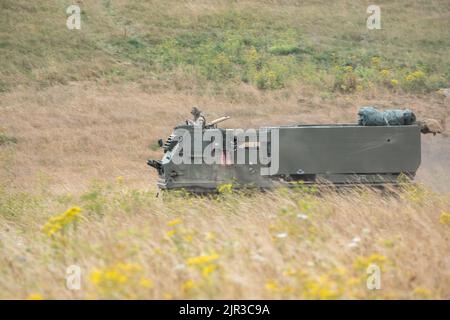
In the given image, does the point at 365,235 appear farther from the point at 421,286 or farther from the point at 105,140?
the point at 105,140

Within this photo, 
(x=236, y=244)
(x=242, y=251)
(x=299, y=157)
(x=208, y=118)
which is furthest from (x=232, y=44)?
(x=242, y=251)

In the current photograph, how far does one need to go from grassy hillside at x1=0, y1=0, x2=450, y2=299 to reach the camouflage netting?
1.43m

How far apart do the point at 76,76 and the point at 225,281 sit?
24.8 metres

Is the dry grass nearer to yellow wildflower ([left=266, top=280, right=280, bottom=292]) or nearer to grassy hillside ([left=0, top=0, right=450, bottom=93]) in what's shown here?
yellow wildflower ([left=266, top=280, right=280, bottom=292])

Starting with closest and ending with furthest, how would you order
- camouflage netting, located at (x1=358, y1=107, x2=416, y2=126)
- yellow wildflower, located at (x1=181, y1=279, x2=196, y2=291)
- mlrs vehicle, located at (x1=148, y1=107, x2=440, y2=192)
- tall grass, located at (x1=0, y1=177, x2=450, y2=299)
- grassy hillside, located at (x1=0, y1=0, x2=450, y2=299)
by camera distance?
1. yellow wildflower, located at (x1=181, y1=279, x2=196, y2=291)
2. tall grass, located at (x1=0, y1=177, x2=450, y2=299)
3. grassy hillside, located at (x1=0, y1=0, x2=450, y2=299)
4. mlrs vehicle, located at (x1=148, y1=107, x2=440, y2=192)
5. camouflage netting, located at (x1=358, y1=107, x2=416, y2=126)

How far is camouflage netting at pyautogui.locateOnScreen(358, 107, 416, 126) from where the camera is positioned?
43.1 ft

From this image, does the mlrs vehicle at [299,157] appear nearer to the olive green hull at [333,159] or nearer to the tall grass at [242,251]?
the olive green hull at [333,159]

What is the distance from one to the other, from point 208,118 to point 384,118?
12.6 meters

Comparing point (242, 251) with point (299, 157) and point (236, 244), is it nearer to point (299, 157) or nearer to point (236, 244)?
point (236, 244)

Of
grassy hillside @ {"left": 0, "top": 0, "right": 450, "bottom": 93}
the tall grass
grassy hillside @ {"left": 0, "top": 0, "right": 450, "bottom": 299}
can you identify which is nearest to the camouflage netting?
grassy hillside @ {"left": 0, "top": 0, "right": 450, "bottom": 299}

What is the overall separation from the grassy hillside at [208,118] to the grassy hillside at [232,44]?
107 mm

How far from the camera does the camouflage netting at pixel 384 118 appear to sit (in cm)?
1314

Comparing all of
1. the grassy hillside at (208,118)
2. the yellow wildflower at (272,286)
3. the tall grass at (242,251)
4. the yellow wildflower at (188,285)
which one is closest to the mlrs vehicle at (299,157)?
the grassy hillside at (208,118)
